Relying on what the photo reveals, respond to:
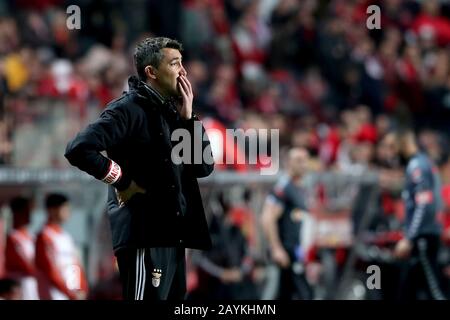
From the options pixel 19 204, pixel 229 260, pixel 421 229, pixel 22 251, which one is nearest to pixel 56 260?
pixel 22 251

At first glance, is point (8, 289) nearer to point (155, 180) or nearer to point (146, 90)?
point (155, 180)

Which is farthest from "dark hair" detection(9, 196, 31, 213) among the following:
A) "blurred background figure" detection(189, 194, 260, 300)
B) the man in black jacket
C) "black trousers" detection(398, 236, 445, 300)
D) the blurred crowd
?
the man in black jacket

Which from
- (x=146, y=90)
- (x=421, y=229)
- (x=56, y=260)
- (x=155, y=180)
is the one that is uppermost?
(x=146, y=90)

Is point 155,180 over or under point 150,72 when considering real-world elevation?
under

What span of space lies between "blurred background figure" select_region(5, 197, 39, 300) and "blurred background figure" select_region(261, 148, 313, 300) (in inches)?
99.1

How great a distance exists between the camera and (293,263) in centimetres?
1261

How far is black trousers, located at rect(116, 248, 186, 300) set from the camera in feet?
A: 23.7

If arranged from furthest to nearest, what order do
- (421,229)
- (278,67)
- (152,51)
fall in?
(278,67) → (421,229) → (152,51)

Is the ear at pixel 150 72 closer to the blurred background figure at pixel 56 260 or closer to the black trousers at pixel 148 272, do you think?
the black trousers at pixel 148 272

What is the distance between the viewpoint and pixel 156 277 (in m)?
7.23

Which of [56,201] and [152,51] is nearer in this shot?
[152,51]

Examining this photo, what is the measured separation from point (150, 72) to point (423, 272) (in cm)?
581

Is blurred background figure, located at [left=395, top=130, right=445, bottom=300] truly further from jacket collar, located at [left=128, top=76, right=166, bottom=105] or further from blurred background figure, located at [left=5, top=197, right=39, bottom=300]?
jacket collar, located at [left=128, top=76, right=166, bottom=105]

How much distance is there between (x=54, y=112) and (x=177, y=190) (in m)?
5.94
